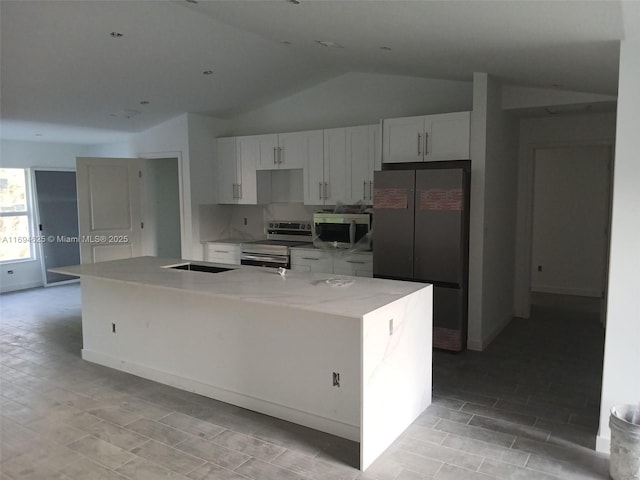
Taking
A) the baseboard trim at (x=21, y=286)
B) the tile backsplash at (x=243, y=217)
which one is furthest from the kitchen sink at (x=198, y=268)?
the baseboard trim at (x=21, y=286)

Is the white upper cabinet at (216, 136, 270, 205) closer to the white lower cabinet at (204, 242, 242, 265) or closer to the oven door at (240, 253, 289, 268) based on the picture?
the white lower cabinet at (204, 242, 242, 265)

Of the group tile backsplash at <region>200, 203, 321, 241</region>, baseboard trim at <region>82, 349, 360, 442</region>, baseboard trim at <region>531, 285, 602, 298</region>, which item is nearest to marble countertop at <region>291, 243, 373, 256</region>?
tile backsplash at <region>200, 203, 321, 241</region>

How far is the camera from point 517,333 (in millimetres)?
5258

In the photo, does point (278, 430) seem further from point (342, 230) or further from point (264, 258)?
point (264, 258)

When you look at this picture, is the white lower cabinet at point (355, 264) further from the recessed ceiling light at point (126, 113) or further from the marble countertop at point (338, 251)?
the recessed ceiling light at point (126, 113)

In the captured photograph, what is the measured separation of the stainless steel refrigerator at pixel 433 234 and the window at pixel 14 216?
19.4 feet

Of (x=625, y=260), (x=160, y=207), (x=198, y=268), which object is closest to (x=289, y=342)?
(x=198, y=268)

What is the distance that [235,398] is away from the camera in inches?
139

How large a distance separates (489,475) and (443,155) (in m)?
3.00

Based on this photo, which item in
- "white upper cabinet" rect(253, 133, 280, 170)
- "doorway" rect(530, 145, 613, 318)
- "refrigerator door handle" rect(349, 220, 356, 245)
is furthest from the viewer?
"doorway" rect(530, 145, 613, 318)

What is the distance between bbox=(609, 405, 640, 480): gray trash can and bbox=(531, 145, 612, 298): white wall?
4448mm

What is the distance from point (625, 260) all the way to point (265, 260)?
4008 millimetres

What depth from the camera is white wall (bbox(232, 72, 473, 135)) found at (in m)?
5.19

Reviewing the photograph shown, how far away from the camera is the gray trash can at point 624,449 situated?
2.47 m
